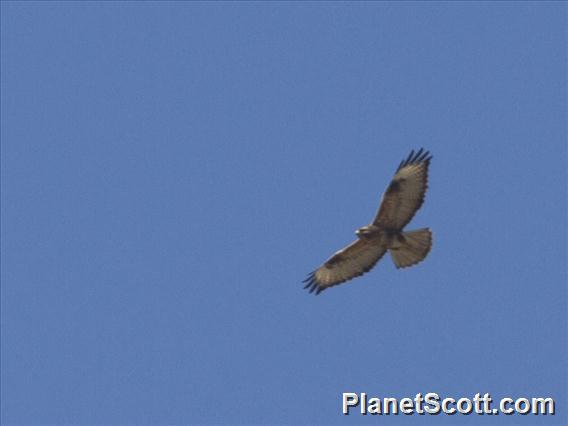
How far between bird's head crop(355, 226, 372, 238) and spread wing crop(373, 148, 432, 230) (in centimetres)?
17

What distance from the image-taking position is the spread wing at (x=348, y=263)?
2991 cm

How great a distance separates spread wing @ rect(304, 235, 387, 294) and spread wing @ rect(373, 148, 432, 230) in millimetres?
331

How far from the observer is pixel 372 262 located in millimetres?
30188

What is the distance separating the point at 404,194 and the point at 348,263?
150cm

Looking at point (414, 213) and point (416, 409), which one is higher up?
point (414, 213)

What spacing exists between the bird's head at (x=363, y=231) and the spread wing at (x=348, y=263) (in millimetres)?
136

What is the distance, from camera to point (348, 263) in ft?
99.5

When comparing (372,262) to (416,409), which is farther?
(372,262)

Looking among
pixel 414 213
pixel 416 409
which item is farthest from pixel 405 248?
pixel 416 409

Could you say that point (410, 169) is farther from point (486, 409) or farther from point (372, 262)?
point (486, 409)

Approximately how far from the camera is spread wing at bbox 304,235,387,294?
2991cm

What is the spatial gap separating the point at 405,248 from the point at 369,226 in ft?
1.88

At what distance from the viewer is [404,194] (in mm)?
29406

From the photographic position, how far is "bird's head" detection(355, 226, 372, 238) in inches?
1165
